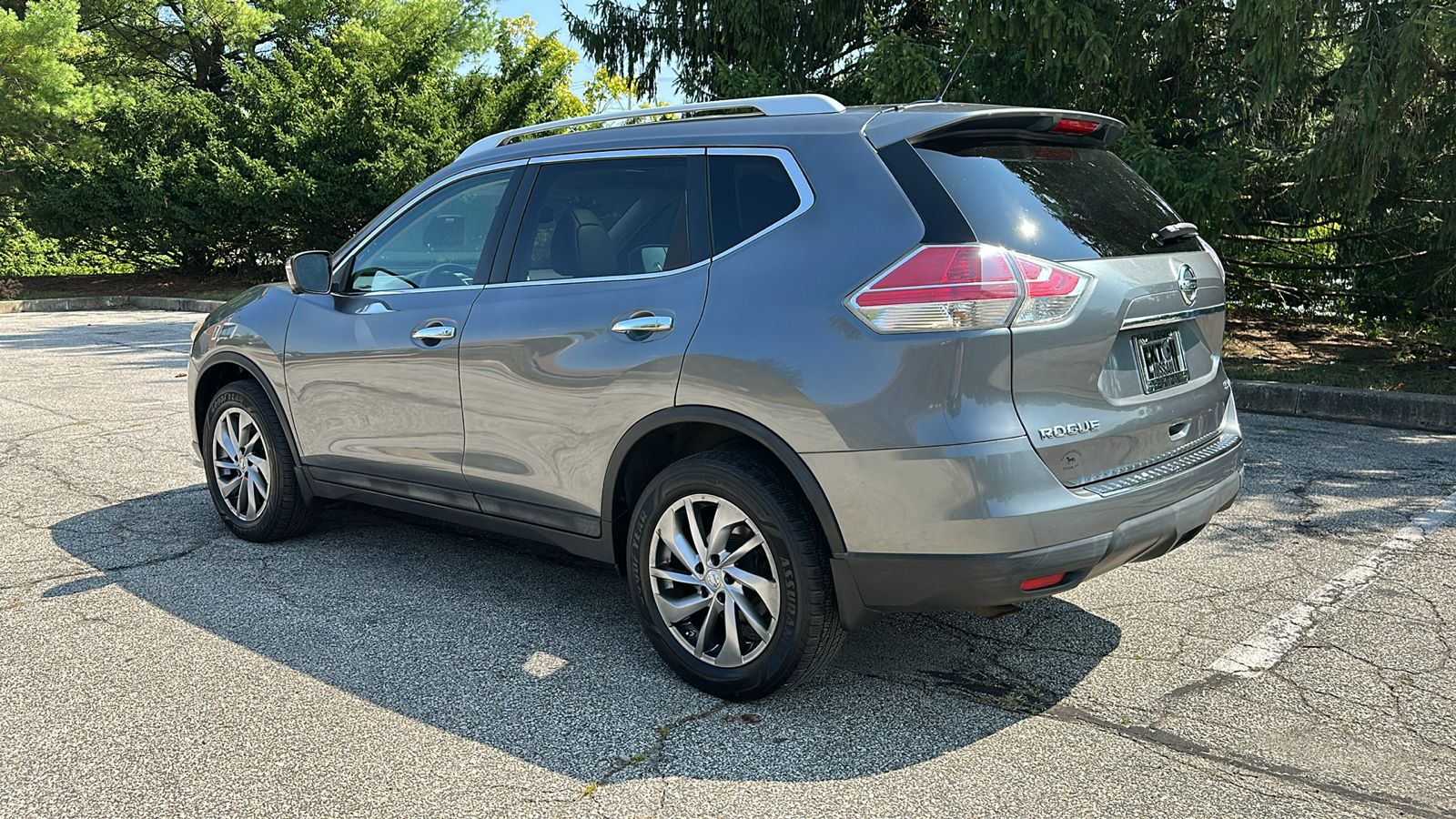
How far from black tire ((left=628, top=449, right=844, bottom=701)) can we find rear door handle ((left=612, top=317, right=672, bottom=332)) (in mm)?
425

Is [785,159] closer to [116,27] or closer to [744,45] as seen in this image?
[744,45]

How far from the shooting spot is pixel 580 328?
396 cm

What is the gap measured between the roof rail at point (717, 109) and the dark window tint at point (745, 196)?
265 mm

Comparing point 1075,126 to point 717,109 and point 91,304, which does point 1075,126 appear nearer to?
point 717,109

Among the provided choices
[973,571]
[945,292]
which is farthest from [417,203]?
[973,571]

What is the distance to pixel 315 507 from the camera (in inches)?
217

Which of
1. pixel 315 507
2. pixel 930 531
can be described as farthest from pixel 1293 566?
pixel 315 507

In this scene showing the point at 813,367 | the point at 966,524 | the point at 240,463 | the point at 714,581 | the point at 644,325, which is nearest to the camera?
the point at 966,524

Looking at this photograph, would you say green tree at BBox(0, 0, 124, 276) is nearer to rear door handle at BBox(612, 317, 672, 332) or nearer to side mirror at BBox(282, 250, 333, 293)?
side mirror at BBox(282, 250, 333, 293)

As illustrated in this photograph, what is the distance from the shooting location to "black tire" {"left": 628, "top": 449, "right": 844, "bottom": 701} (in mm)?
3432

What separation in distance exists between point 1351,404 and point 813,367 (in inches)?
Answer: 265

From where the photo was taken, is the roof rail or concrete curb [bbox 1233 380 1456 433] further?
concrete curb [bbox 1233 380 1456 433]

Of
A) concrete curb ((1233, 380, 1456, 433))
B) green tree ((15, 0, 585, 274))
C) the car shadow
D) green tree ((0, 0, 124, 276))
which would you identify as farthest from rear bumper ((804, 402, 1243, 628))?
green tree ((0, 0, 124, 276))

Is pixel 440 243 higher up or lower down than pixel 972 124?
lower down
